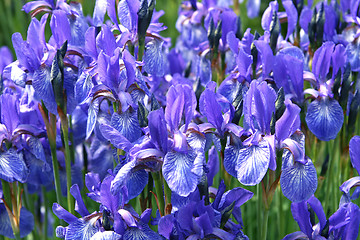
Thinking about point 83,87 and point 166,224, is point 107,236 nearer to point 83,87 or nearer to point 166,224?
point 166,224

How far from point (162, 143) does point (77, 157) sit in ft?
4.29

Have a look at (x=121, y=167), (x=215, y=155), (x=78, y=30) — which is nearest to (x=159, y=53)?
(x=78, y=30)

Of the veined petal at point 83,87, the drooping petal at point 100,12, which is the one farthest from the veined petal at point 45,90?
the drooping petal at point 100,12

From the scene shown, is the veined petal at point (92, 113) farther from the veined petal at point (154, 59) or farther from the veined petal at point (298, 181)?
the veined petal at point (298, 181)

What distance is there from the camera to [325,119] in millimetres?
2129

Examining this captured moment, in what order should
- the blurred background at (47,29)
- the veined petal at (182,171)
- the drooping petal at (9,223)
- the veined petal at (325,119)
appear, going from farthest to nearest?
the blurred background at (47,29) → the drooping petal at (9,223) → the veined petal at (325,119) → the veined petal at (182,171)

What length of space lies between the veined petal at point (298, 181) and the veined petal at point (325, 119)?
437 mm

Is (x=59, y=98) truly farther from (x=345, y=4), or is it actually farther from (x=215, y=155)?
(x=345, y=4)

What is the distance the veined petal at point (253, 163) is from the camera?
1.65 metres

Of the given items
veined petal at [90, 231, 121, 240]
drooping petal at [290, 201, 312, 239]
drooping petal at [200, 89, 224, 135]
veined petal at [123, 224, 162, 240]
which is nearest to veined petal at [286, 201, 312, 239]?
drooping petal at [290, 201, 312, 239]

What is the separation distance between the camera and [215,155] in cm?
206

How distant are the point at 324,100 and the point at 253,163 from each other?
67 cm

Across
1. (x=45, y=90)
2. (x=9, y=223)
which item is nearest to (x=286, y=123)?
(x=45, y=90)

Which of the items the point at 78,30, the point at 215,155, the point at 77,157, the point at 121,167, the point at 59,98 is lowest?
the point at 77,157
